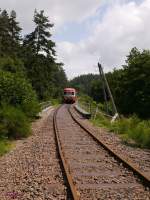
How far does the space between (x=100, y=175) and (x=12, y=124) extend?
10.3 meters

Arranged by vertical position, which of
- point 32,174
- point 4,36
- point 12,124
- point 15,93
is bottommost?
point 32,174

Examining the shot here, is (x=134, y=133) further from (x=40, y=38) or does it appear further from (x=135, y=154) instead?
(x=40, y=38)

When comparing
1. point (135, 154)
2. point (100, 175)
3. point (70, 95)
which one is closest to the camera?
point (100, 175)

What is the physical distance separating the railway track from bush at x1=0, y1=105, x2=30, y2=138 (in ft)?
13.2

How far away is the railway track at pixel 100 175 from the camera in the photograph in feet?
30.8

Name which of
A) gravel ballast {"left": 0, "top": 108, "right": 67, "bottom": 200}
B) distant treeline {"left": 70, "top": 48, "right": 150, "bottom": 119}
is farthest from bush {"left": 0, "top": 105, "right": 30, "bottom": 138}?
distant treeline {"left": 70, "top": 48, "right": 150, "bottom": 119}

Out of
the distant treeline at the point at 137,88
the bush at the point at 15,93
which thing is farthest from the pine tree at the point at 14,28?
the bush at the point at 15,93

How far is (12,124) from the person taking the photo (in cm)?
2109

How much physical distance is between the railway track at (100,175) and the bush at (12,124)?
401cm

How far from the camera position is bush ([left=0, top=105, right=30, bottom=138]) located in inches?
800

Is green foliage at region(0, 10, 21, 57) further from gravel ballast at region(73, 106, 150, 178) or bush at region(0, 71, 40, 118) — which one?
gravel ballast at region(73, 106, 150, 178)

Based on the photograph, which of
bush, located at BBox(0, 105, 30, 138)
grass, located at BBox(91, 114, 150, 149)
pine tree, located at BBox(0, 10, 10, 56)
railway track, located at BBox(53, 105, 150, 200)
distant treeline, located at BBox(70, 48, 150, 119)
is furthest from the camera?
pine tree, located at BBox(0, 10, 10, 56)

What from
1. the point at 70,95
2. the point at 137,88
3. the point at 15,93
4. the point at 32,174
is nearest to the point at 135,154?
the point at 32,174

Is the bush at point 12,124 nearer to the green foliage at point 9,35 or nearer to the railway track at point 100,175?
the railway track at point 100,175
